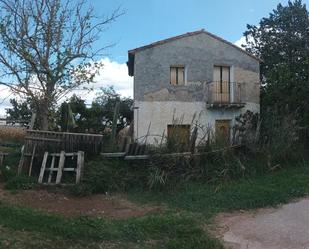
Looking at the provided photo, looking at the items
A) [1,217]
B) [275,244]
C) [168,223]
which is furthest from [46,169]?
[275,244]

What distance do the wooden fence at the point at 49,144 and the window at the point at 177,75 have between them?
9.58 metres

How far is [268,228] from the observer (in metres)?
7.53

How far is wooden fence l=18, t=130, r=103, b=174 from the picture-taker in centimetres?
1225

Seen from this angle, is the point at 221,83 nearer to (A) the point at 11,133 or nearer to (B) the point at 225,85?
(B) the point at 225,85

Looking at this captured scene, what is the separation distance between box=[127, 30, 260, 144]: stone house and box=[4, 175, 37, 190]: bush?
30.1 feet

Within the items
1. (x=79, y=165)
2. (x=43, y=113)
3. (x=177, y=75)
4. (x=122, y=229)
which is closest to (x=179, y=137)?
(x=79, y=165)

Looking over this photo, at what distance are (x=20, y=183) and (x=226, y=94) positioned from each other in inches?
539

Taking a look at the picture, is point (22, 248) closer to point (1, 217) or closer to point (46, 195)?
point (1, 217)

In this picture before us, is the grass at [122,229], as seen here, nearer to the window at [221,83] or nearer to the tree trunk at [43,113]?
the tree trunk at [43,113]

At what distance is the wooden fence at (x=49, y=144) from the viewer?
40.2ft

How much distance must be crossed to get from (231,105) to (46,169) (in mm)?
12389

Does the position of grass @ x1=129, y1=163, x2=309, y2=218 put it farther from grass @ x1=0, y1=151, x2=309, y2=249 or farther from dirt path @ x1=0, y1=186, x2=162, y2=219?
dirt path @ x1=0, y1=186, x2=162, y2=219

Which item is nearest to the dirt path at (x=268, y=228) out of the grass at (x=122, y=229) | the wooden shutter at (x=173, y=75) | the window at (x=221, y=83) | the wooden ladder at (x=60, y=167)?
the grass at (x=122, y=229)

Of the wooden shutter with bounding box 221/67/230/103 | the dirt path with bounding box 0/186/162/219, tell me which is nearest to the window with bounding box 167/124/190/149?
the dirt path with bounding box 0/186/162/219
